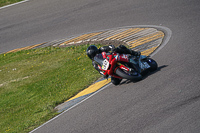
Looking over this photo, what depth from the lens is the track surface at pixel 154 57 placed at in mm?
6312

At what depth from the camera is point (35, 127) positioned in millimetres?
8289

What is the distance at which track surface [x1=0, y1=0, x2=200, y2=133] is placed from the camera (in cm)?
631

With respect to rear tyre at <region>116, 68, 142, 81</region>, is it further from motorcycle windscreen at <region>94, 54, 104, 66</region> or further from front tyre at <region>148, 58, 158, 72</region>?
front tyre at <region>148, 58, 158, 72</region>

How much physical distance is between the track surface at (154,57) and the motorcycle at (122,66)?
0.28 m

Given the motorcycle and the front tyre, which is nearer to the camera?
the motorcycle

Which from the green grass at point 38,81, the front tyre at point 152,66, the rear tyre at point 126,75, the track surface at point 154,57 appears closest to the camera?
the track surface at point 154,57

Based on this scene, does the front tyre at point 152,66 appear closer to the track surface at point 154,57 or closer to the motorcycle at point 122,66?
the motorcycle at point 122,66

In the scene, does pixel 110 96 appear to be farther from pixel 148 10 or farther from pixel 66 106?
pixel 148 10

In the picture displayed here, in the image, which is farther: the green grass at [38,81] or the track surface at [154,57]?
the green grass at [38,81]

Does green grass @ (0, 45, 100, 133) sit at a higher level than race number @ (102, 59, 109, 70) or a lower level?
lower

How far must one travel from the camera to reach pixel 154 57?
973 cm

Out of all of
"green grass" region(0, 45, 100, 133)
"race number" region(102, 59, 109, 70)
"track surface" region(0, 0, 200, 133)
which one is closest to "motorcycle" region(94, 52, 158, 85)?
"race number" region(102, 59, 109, 70)

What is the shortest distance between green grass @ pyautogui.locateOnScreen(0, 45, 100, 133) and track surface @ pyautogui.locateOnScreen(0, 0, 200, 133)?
967mm

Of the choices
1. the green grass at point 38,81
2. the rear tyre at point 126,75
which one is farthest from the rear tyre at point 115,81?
the green grass at point 38,81
